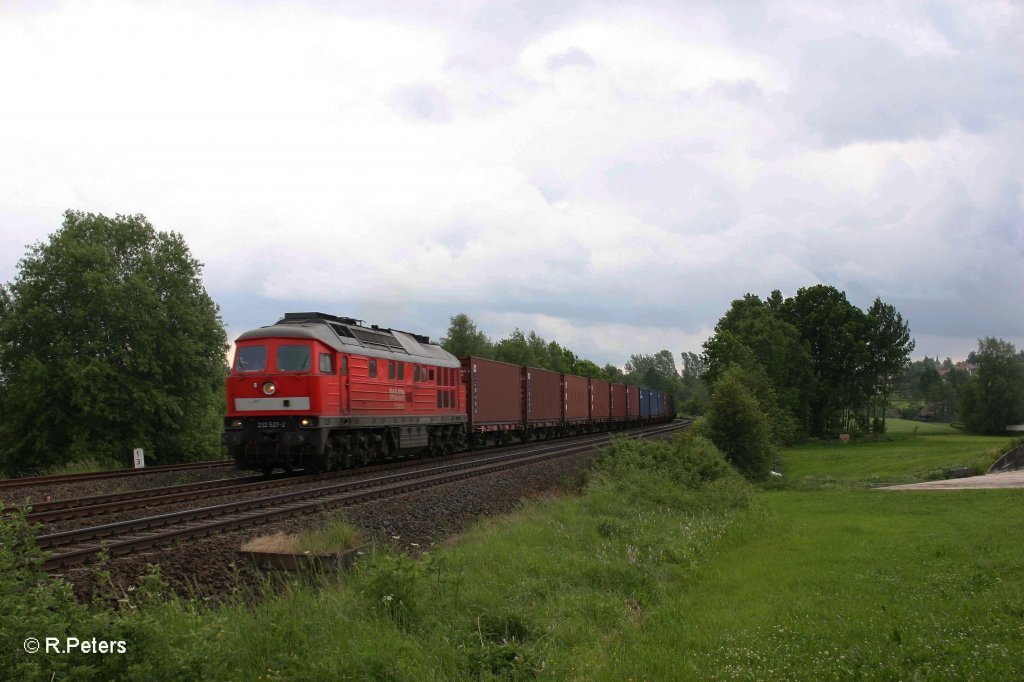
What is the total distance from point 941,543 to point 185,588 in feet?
35.3

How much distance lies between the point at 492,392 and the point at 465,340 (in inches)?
2545

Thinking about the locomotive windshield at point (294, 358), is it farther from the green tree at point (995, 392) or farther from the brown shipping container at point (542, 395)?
the green tree at point (995, 392)

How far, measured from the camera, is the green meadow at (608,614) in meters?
6.12

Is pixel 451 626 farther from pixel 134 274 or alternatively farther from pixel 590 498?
pixel 134 274

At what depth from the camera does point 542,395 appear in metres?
41.6

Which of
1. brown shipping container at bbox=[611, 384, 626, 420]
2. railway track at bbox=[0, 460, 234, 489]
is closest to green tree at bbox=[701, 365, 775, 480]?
Result: railway track at bbox=[0, 460, 234, 489]

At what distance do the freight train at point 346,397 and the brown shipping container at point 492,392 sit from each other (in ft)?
0.20

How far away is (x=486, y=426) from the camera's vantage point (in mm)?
33594

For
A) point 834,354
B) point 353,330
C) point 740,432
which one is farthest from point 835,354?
point 353,330

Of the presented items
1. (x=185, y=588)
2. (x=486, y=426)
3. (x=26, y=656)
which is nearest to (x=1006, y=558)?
(x=185, y=588)

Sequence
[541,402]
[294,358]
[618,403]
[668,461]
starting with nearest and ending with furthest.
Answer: [294,358], [668,461], [541,402], [618,403]

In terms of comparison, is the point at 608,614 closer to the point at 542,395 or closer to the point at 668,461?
the point at 668,461

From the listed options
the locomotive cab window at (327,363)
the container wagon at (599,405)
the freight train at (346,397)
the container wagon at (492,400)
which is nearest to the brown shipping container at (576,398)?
the container wagon at (599,405)

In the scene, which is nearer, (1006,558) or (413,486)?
(1006,558)
